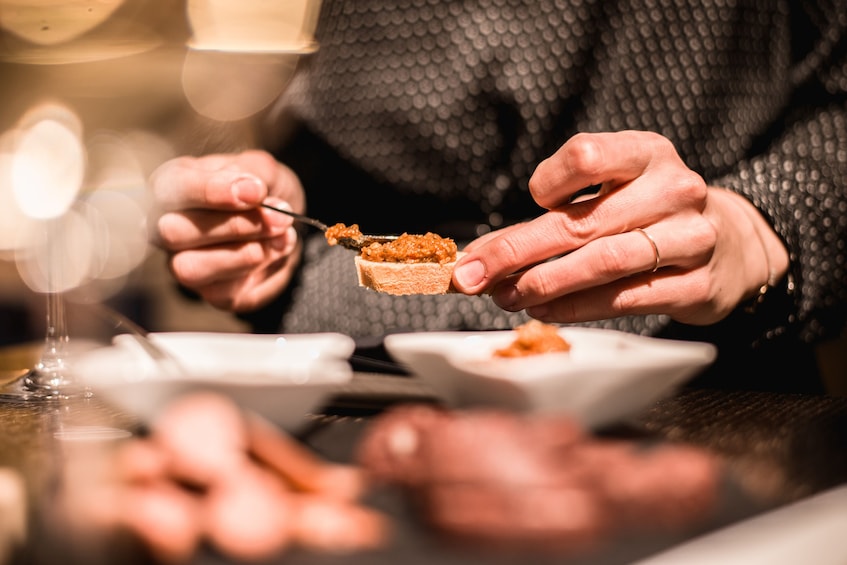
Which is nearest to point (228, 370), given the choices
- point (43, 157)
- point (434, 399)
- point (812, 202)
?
point (434, 399)

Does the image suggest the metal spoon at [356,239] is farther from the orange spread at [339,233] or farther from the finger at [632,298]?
the finger at [632,298]

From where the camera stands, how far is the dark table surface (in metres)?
0.21

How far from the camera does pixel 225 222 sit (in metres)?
0.63

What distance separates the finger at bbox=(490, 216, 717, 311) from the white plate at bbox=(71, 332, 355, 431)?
114mm

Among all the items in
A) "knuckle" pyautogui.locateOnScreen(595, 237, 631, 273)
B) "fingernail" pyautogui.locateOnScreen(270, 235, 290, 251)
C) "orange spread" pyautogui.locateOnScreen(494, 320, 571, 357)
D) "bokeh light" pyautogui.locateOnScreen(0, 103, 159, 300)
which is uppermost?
"bokeh light" pyautogui.locateOnScreen(0, 103, 159, 300)

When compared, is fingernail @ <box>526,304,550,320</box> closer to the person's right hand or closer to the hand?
the hand

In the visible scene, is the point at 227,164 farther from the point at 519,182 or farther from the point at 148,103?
the point at 148,103

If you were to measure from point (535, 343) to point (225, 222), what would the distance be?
0.35 metres

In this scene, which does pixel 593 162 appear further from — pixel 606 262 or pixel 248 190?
pixel 248 190

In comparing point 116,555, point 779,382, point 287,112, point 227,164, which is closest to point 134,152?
point 287,112

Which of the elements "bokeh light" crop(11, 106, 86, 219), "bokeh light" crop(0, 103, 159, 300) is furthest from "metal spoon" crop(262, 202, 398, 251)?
"bokeh light" crop(11, 106, 86, 219)

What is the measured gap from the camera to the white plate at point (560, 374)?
0.32m

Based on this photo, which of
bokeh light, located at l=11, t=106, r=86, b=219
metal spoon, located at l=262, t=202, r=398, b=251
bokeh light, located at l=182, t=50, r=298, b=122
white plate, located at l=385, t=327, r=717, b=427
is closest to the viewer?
white plate, located at l=385, t=327, r=717, b=427

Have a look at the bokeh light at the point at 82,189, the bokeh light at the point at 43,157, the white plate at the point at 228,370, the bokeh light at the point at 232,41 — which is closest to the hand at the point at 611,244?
the white plate at the point at 228,370
